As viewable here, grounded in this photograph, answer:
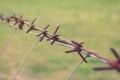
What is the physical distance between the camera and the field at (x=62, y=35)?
771 cm

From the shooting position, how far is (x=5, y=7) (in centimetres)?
1429

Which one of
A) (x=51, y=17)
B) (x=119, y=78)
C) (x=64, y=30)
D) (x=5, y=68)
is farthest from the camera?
(x=51, y=17)

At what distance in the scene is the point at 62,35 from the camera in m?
10.9

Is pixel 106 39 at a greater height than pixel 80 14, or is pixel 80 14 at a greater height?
pixel 106 39

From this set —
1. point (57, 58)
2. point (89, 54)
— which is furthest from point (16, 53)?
point (89, 54)

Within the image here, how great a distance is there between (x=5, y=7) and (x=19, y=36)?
160 inches

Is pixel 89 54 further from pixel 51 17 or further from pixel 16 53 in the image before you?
pixel 51 17

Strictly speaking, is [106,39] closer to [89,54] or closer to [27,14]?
[27,14]

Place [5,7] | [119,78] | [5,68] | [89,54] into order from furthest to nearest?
1. [5,7]
2. [5,68]
3. [119,78]
4. [89,54]

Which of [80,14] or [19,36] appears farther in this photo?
[80,14]

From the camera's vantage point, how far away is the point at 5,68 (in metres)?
7.81

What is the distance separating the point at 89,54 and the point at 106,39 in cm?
821

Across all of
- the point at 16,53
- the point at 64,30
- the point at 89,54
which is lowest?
the point at 64,30

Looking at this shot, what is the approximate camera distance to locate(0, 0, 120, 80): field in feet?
25.3
